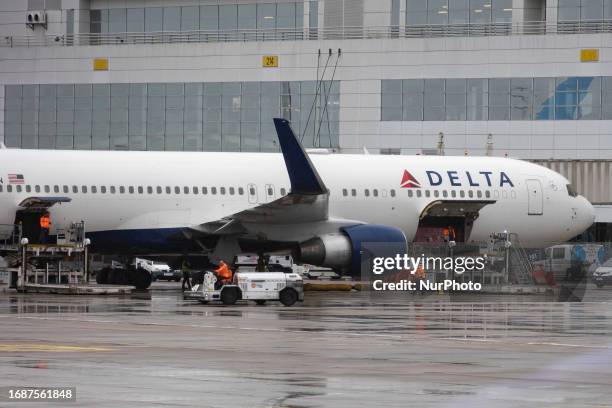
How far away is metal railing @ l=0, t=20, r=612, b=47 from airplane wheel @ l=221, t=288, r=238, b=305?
38.1 metres

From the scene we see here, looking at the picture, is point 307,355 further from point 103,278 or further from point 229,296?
point 103,278

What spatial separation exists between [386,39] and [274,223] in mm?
28840

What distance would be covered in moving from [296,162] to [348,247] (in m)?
2.95

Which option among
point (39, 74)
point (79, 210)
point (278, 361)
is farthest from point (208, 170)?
point (39, 74)

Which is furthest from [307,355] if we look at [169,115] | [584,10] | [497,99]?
[169,115]

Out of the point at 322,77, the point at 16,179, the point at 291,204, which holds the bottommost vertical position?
the point at 291,204

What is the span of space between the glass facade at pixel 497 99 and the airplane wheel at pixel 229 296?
116ft

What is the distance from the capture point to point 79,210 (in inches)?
1436

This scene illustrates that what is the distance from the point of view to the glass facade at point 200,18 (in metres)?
69.1

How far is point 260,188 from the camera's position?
3838cm

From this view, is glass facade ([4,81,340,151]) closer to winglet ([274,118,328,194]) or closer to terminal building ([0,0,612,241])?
terminal building ([0,0,612,241])

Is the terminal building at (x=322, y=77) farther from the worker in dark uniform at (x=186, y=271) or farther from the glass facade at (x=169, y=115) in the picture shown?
the worker in dark uniform at (x=186, y=271)

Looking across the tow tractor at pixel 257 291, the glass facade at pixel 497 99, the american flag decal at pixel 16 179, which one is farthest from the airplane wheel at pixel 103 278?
the glass facade at pixel 497 99

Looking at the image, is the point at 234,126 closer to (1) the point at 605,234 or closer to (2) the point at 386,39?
(2) the point at 386,39
